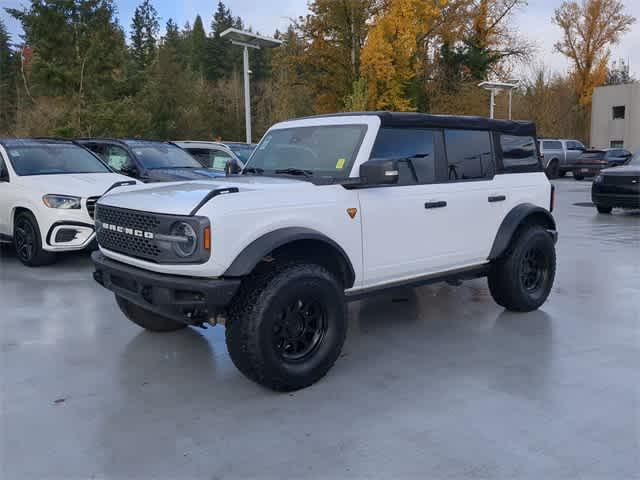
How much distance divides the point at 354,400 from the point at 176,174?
23.8ft

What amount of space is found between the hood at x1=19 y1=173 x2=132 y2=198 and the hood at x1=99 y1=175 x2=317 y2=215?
3542mm

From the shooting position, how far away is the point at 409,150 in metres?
4.78

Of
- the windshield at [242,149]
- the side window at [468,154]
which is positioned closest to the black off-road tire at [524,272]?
the side window at [468,154]

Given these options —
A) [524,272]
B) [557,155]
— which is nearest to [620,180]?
[524,272]

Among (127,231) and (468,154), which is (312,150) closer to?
(468,154)

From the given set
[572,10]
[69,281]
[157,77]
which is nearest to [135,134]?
[157,77]

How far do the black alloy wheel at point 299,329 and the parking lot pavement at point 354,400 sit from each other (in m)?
0.28

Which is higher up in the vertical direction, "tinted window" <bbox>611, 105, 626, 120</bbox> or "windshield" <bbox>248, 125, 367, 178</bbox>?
"tinted window" <bbox>611, 105, 626, 120</bbox>

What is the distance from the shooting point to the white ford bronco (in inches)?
143

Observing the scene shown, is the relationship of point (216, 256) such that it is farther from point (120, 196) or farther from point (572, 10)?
point (572, 10)

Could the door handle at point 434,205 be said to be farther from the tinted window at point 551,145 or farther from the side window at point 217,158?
the tinted window at point 551,145

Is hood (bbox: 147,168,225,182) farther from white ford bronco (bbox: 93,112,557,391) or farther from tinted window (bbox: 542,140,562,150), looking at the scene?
tinted window (bbox: 542,140,562,150)

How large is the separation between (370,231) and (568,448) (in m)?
1.93

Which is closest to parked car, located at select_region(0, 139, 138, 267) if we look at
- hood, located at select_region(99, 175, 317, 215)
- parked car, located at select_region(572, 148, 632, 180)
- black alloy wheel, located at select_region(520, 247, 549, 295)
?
hood, located at select_region(99, 175, 317, 215)
